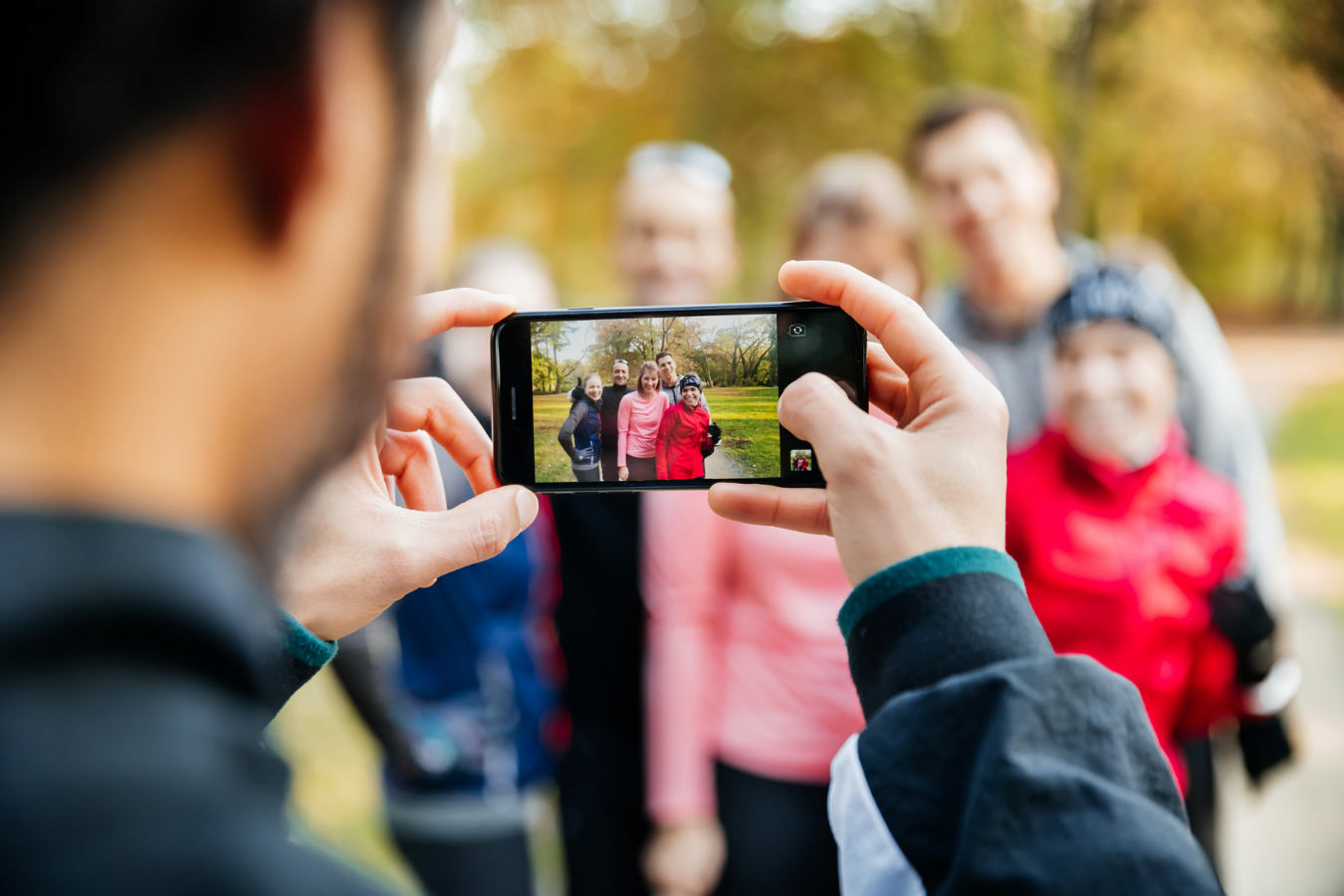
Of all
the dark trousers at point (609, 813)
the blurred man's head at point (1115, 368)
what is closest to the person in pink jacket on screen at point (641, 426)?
the dark trousers at point (609, 813)

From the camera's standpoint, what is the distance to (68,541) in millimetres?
423

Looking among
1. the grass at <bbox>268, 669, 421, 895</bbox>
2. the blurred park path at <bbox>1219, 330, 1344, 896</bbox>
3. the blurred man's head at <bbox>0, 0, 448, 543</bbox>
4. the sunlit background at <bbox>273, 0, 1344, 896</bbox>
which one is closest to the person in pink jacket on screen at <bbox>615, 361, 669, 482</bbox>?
the blurred man's head at <bbox>0, 0, 448, 543</bbox>

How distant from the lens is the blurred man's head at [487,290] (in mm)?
2838

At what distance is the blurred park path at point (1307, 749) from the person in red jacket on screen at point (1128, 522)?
0.60 meters

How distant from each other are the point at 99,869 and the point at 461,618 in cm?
210

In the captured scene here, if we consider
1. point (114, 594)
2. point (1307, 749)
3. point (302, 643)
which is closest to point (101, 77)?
point (114, 594)

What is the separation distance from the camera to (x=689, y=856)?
2.25m

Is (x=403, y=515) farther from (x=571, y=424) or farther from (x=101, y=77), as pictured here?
(x=101, y=77)

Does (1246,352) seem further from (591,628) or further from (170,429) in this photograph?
(170,429)

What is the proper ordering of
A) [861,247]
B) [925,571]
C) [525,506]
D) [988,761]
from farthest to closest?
1. [861,247]
2. [525,506]
3. [925,571]
4. [988,761]

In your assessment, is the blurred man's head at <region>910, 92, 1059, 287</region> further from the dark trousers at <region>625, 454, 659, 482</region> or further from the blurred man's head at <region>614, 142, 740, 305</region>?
the dark trousers at <region>625, 454, 659, 482</region>

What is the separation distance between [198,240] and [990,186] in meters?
2.87

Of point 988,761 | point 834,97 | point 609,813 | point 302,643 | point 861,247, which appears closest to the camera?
point 988,761

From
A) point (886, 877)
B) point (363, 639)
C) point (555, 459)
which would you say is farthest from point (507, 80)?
point (886, 877)
